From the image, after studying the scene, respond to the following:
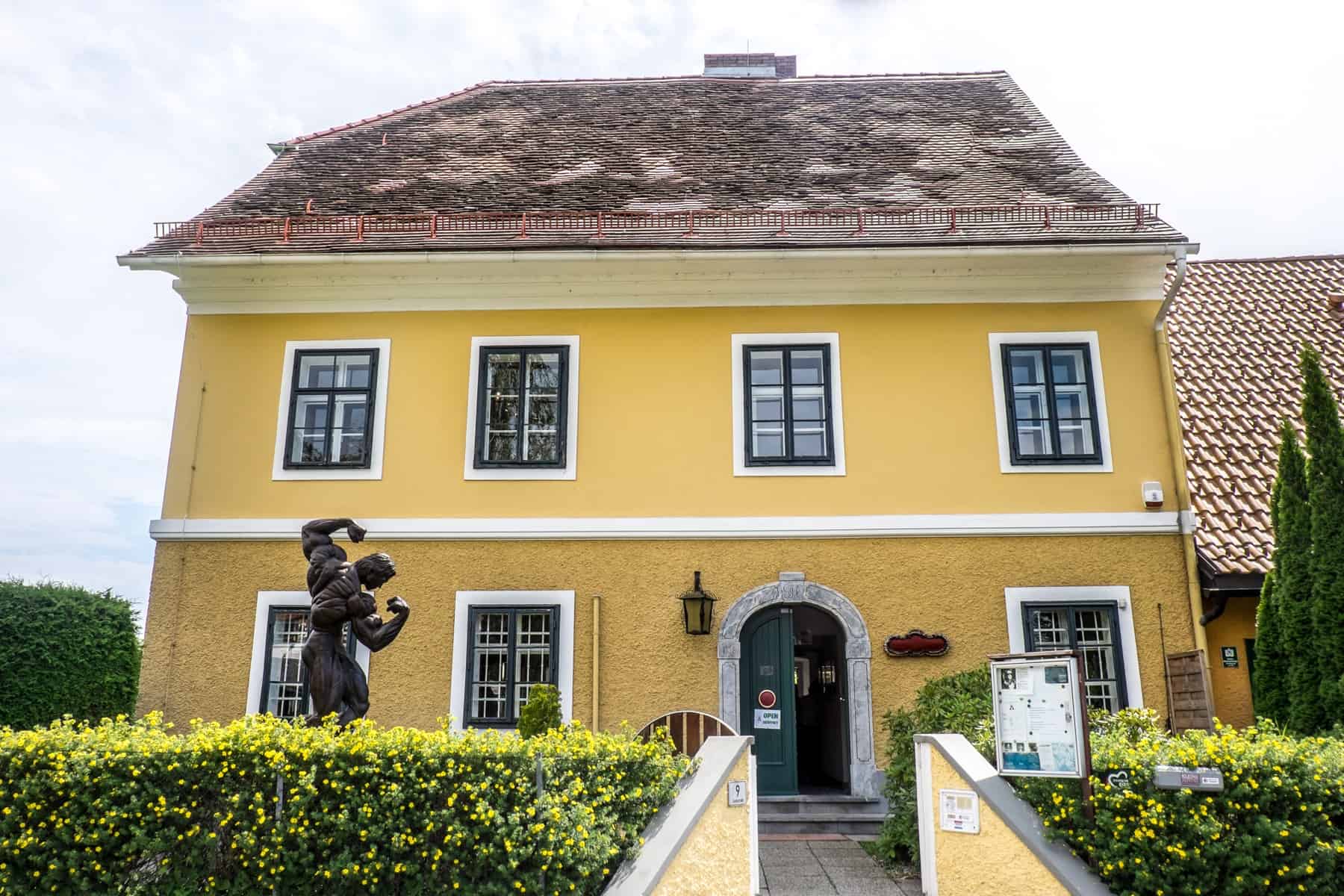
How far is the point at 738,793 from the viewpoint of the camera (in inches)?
264

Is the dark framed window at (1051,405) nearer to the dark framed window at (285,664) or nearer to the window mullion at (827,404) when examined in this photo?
the window mullion at (827,404)

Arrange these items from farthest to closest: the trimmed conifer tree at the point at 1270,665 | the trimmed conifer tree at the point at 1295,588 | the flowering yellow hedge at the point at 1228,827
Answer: the trimmed conifer tree at the point at 1270,665 → the trimmed conifer tree at the point at 1295,588 → the flowering yellow hedge at the point at 1228,827

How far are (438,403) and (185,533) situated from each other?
3262mm

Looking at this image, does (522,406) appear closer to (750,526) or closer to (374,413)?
(374,413)

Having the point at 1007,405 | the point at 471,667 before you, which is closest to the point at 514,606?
the point at 471,667

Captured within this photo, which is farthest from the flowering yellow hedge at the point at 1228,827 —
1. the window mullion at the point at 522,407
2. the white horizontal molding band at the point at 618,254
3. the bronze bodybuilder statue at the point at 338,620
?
the window mullion at the point at 522,407

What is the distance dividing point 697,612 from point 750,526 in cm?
115

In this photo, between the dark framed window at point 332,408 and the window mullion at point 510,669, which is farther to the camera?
the dark framed window at point 332,408

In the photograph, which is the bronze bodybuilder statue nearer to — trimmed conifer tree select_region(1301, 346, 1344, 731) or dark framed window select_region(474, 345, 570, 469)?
dark framed window select_region(474, 345, 570, 469)

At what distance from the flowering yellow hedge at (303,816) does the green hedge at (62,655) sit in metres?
5.82

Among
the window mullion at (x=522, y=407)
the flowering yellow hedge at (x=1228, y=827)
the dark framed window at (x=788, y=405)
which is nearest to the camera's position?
the flowering yellow hedge at (x=1228, y=827)

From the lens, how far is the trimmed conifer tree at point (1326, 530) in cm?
764

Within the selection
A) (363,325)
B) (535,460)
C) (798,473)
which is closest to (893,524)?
(798,473)

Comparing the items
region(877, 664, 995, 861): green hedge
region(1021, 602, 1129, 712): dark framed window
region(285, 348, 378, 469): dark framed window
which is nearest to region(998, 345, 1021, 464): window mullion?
region(1021, 602, 1129, 712): dark framed window
